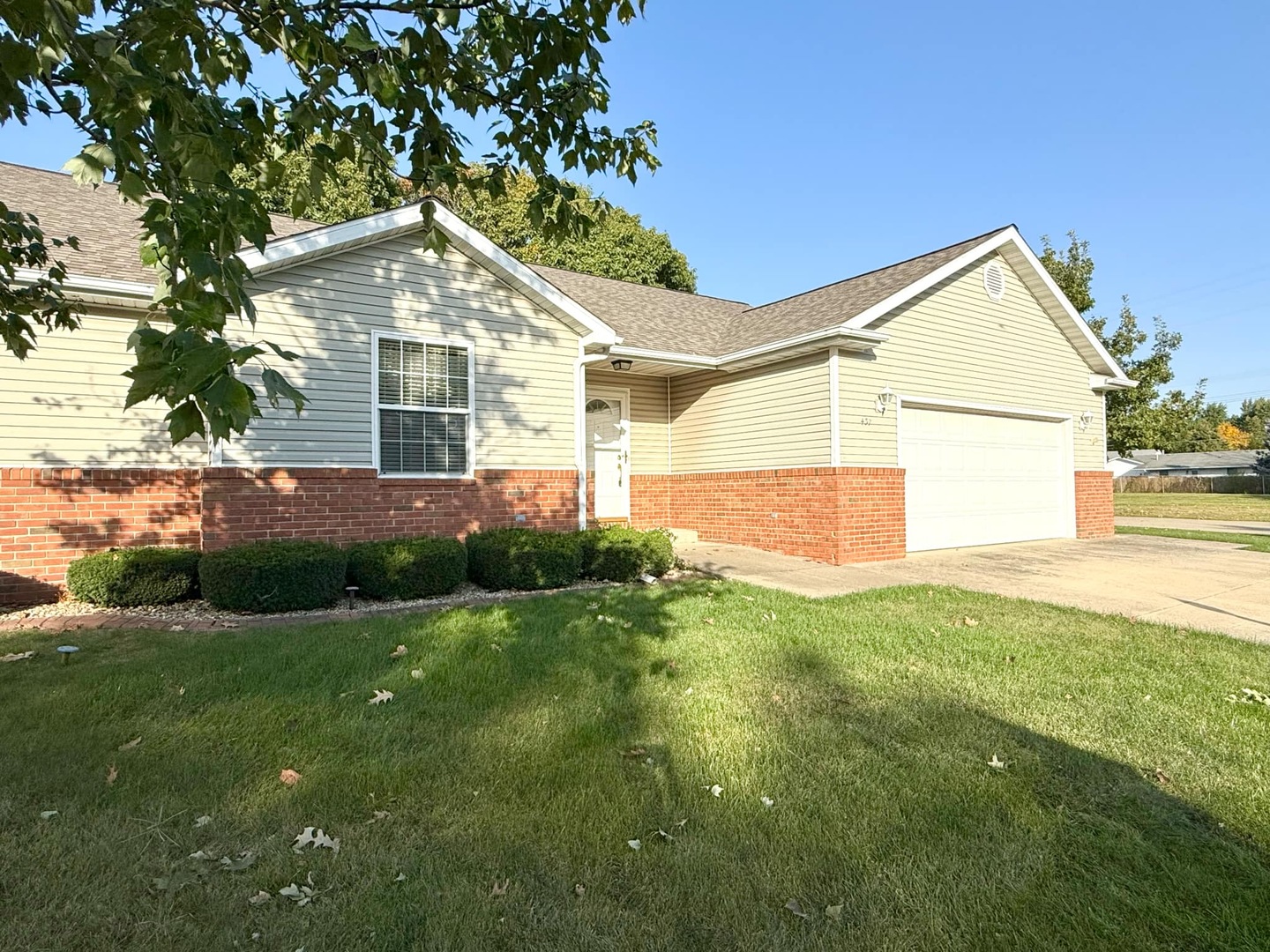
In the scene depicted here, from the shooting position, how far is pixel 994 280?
12828 millimetres

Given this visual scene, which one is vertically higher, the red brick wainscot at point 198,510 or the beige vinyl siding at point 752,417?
the beige vinyl siding at point 752,417

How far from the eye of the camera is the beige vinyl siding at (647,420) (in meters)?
13.3

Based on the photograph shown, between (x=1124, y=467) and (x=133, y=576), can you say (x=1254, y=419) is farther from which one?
(x=133, y=576)

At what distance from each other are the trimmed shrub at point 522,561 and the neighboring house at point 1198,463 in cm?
6895

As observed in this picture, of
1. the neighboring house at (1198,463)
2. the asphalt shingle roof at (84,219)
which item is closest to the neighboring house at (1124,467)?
the neighboring house at (1198,463)

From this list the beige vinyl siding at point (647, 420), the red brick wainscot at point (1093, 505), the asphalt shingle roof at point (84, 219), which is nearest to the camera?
the asphalt shingle roof at point (84, 219)

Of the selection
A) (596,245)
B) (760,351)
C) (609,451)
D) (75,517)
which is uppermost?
(596,245)

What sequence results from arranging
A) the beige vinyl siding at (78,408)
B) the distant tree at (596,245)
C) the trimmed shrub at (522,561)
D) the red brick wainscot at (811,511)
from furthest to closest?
the distant tree at (596,245), the red brick wainscot at (811,511), the trimmed shrub at (522,561), the beige vinyl siding at (78,408)

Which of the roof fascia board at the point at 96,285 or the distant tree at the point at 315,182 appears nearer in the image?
the distant tree at the point at 315,182

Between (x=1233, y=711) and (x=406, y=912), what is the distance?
4.77 metres

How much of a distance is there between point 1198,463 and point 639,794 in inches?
3157

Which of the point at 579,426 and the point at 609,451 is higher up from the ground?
the point at 579,426

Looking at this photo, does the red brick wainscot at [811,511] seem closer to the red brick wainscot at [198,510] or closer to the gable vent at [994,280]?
the gable vent at [994,280]

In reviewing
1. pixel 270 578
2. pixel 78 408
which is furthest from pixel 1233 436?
pixel 78 408
